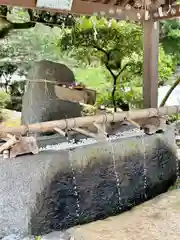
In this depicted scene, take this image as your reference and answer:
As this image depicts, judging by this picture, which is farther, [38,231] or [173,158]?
[173,158]

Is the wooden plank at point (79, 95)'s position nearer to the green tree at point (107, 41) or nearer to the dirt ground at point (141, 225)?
the dirt ground at point (141, 225)

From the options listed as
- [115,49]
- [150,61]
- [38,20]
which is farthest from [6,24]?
[150,61]

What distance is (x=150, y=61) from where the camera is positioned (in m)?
A: 4.95

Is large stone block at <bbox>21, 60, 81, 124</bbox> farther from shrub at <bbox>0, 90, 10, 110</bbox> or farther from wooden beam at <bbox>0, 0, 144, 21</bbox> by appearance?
shrub at <bbox>0, 90, 10, 110</bbox>

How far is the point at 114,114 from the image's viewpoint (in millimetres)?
3961

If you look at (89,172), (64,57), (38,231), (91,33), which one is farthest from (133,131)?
(64,57)

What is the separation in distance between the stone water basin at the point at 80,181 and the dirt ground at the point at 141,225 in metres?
0.18

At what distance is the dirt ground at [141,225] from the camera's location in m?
3.35

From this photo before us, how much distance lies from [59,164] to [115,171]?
32.5 inches

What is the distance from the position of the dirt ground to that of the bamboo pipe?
3.42 feet

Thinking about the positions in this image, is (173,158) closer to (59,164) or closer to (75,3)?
(59,164)

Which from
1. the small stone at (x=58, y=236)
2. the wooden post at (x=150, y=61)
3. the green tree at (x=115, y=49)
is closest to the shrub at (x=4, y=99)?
the green tree at (x=115, y=49)

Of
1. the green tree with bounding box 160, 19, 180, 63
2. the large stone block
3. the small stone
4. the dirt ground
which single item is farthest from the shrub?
the small stone

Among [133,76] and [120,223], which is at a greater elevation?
[133,76]
